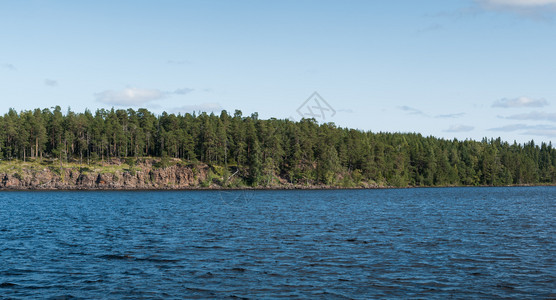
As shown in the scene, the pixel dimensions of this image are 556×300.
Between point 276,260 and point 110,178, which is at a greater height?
point 110,178

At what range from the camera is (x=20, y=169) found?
160 m

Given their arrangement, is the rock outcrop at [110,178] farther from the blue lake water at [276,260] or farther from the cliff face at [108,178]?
the blue lake water at [276,260]

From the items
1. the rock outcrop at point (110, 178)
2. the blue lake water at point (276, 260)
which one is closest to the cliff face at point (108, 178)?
the rock outcrop at point (110, 178)

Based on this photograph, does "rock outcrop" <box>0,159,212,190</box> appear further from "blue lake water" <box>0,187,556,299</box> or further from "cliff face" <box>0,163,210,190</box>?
"blue lake water" <box>0,187,556,299</box>

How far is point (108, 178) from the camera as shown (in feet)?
541

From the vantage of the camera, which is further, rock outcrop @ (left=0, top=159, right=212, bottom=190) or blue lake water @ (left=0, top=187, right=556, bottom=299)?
rock outcrop @ (left=0, top=159, right=212, bottom=190)

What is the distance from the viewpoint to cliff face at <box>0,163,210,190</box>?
159 metres

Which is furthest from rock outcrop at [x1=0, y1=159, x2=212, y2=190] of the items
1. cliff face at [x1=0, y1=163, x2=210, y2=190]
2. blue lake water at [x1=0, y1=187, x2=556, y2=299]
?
blue lake water at [x1=0, y1=187, x2=556, y2=299]

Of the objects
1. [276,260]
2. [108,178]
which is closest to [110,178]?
[108,178]

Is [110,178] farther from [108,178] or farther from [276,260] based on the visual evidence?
[276,260]

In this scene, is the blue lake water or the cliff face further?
the cliff face

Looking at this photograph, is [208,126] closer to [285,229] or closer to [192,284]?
[285,229]

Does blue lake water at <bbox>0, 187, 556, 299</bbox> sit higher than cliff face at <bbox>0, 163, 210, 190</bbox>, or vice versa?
cliff face at <bbox>0, 163, 210, 190</bbox>

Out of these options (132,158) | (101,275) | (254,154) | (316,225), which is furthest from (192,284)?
(132,158)
